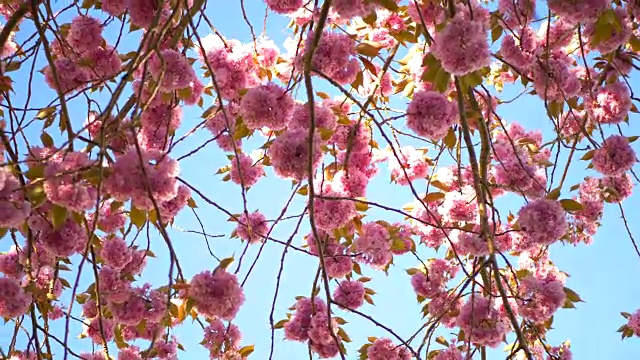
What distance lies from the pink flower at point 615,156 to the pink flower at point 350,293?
102cm

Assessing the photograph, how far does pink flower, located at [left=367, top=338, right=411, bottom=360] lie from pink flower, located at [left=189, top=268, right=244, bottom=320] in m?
0.96

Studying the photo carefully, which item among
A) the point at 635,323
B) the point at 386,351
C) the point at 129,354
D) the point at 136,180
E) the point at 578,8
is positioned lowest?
the point at 136,180

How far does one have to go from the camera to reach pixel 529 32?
2262mm

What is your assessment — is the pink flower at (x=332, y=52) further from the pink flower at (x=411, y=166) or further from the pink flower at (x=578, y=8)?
the pink flower at (x=411, y=166)

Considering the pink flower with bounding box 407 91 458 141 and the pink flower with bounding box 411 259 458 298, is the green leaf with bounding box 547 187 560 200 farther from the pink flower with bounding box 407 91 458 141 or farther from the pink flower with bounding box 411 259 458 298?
the pink flower with bounding box 411 259 458 298

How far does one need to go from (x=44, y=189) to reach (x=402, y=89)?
1.69 m

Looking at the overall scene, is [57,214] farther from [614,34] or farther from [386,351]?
[614,34]

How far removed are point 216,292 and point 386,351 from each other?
1.01 m

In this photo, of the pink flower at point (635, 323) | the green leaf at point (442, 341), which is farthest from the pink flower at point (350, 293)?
the pink flower at point (635, 323)

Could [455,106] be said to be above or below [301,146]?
above

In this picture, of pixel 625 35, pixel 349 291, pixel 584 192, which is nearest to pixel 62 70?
pixel 349 291

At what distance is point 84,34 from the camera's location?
7.11ft

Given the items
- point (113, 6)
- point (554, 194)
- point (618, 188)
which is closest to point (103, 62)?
point (113, 6)

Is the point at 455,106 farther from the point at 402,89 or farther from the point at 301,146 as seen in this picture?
the point at 402,89
